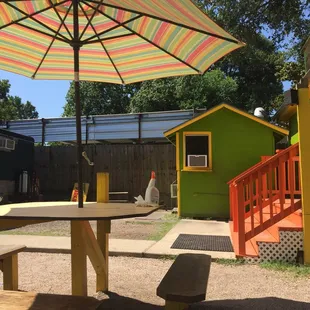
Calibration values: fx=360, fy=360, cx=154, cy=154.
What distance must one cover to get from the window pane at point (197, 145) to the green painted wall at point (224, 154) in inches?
7.4

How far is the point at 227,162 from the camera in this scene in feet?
31.2

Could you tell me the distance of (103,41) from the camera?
13.5ft

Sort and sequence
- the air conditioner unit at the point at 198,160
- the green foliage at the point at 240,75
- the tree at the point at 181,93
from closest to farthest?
the air conditioner unit at the point at 198,160, the green foliage at the point at 240,75, the tree at the point at 181,93

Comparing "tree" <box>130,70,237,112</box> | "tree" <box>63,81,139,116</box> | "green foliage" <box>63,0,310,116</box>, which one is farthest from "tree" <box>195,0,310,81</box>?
"tree" <box>63,81,139,116</box>

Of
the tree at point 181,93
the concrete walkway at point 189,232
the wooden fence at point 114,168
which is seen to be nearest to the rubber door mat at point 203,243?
the concrete walkway at point 189,232

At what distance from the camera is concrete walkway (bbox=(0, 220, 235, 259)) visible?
5432 millimetres

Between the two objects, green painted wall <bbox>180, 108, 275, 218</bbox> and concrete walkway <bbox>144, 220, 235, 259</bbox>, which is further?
green painted wall <bbox>180, 108, 275, 218</bbox>

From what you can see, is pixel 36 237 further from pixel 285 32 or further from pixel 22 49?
pixel 285 32

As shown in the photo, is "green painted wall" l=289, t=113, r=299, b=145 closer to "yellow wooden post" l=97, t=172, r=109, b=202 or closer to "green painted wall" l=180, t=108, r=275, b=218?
"green painted wall" l=180, t=108, r=275, b=218

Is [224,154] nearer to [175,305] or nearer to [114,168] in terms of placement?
[114,168]

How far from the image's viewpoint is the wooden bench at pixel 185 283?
7.04ft

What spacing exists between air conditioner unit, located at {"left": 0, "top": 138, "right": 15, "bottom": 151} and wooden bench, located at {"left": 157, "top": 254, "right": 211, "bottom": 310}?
999cm

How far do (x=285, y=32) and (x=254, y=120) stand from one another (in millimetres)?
8146

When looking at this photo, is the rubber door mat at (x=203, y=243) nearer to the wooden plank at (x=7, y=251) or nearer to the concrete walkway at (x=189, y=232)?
the concrete walkway at (x=189, y=232)
